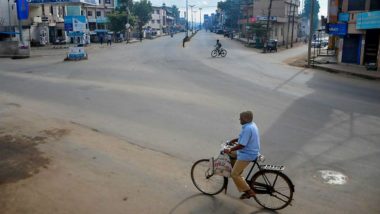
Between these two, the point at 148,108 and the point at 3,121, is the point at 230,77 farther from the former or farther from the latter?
the point at 3,121

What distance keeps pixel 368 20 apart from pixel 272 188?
25.2 m

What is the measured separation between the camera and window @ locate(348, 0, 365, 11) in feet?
97.8

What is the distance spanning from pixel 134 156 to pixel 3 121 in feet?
18.9

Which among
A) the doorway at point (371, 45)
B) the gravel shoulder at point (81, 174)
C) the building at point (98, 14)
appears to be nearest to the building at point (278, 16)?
the building at point (98, 14)

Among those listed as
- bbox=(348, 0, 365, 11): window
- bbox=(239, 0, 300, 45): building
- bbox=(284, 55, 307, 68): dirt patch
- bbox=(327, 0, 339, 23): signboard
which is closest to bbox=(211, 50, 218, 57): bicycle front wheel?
bbox=(284, 55, 307, 68): dirt patch

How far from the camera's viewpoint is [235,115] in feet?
42.9

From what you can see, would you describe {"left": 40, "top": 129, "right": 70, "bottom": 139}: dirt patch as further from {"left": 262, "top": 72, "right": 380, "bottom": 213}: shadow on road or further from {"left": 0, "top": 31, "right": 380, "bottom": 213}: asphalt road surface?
{"left": 262, "top": 72, "right": 380, "bottom": 213}: shadow on road

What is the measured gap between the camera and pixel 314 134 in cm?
1080

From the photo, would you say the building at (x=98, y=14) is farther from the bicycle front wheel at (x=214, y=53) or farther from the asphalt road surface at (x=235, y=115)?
the asphalt road surface at (x=235, y=115)

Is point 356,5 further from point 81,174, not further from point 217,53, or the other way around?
point 81,174

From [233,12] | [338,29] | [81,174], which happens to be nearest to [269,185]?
[81,174]

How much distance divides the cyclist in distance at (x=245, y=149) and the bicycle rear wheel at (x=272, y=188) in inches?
6.7

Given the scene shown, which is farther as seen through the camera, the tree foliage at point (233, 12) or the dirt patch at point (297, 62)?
the tree foliage at point (233, 12)

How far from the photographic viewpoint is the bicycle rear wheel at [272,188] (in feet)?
20.7
